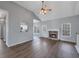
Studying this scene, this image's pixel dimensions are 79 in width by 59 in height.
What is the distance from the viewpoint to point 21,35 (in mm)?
6812

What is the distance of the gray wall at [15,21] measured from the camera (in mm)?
5395

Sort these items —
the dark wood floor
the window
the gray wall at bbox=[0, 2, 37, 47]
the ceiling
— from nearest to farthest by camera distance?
the dark wood floor
the ceiling
the gray wall at bbox=[0, 2, 37, 47]
the window

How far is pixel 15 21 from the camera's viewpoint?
19.7 ft

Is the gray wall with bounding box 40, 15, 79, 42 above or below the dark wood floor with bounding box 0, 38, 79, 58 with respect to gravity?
above

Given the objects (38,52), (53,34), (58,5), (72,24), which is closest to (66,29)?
(72,24)

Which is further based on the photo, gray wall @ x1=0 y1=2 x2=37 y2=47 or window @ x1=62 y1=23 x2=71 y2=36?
window @ x1=62 y1=23 x2=71 y2=36

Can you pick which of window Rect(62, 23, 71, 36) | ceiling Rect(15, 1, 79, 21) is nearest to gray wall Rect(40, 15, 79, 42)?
window Rect(62, 23, 71, 36)

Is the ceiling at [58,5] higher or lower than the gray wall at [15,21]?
higher

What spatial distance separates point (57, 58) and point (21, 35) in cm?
431

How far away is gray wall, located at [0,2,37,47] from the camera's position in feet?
17.7

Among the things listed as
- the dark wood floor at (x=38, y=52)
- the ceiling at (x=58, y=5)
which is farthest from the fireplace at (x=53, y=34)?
the dark wood floor at (x=38, y=52)

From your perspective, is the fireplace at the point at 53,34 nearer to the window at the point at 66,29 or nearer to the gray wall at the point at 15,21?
the window at the point at 66,29

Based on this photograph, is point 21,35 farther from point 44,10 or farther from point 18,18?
point 44,10

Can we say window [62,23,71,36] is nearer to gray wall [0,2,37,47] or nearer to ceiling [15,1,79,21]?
ceiling [15,1,79,21]
